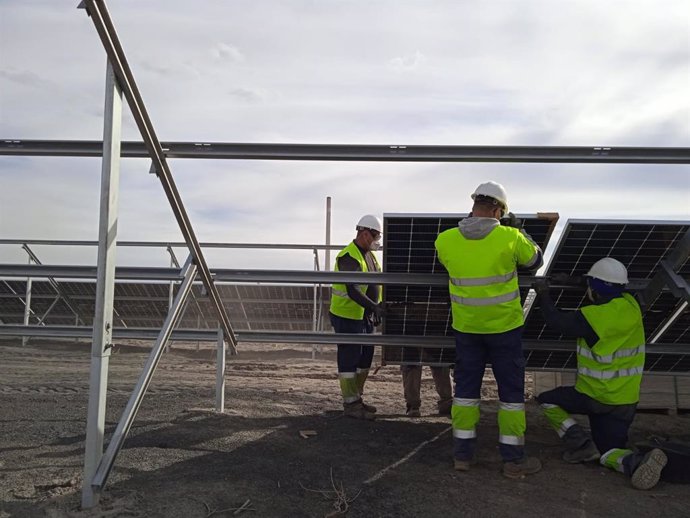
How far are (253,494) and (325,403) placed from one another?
351cm

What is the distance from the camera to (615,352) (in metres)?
4.81

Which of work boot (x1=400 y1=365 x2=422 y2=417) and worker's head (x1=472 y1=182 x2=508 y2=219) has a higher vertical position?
worker's head (x1=472 y1=182 x2=508 y2=219)

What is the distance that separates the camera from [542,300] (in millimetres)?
4938

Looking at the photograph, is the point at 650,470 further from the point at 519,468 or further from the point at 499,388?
the point at 499,388

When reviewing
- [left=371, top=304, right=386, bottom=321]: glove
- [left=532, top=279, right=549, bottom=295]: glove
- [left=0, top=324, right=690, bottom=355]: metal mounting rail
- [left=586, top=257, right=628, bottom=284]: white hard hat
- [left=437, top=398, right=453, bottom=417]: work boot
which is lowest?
[left=437, top=398, right=453, bottom=417]: work boot

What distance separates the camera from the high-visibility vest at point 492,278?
14.7ft

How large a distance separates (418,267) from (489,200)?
0.85 m

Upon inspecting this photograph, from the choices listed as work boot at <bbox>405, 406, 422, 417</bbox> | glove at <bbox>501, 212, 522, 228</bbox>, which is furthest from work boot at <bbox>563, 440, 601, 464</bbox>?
work boot at <bbox>405, 406, 422, 417</bbox>

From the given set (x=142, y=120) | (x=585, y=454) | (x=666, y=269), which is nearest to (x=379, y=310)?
(x=585, y=454)

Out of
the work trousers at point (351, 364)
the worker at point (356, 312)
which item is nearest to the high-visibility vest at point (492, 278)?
the worker at point (356, 312)

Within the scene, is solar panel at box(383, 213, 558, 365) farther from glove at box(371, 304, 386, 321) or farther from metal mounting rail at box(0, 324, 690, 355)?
metal mounting rail at box(0, 324, 690, 355)

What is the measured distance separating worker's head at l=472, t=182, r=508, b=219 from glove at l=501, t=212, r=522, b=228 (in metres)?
0.14

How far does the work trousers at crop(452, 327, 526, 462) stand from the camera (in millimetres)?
4398

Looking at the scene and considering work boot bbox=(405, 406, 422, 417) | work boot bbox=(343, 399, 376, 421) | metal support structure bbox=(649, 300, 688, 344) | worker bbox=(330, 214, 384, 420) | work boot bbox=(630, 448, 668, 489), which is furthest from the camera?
work boot bbox=(405, 406, 422, 417)
